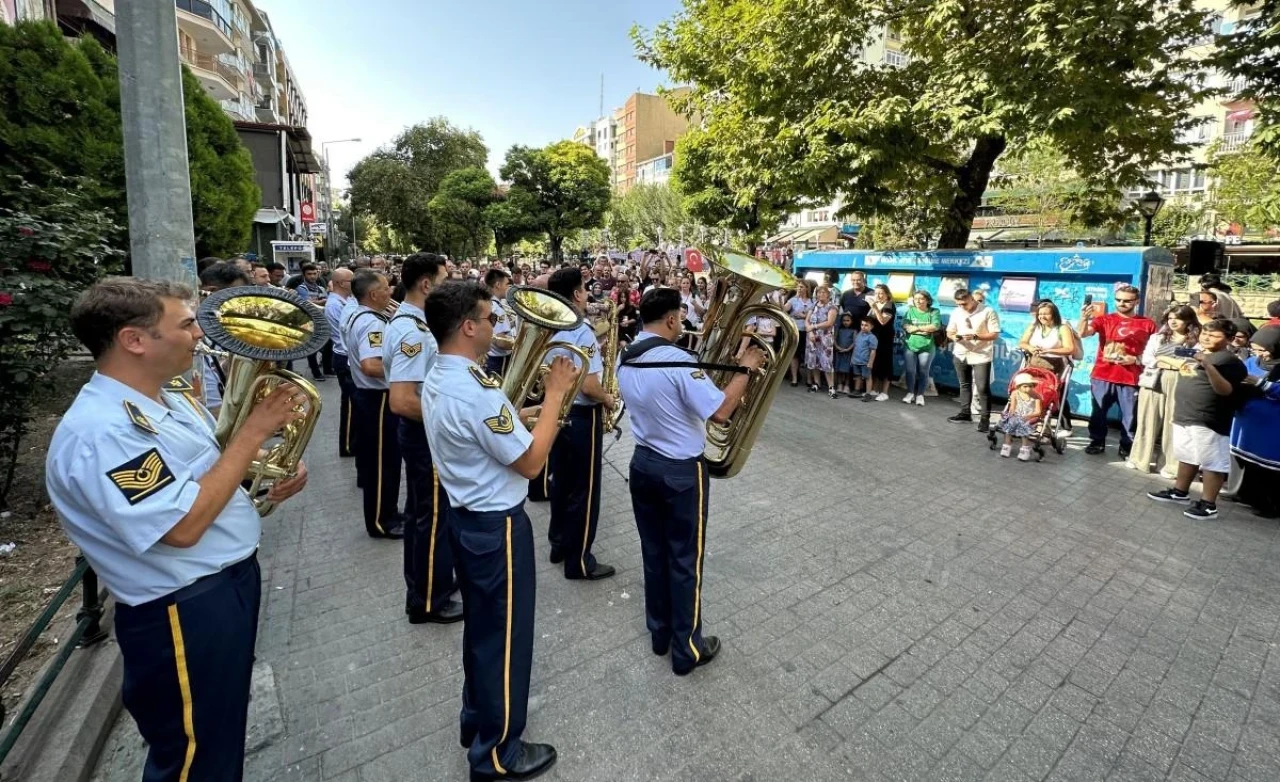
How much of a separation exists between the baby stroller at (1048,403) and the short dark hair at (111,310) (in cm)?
793

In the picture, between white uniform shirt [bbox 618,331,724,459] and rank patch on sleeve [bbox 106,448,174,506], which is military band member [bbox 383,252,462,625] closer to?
white uniform shirt [bbox 618,331,724,459]

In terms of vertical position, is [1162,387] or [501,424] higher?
[501,424]

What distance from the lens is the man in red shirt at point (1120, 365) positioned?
7.06 meters

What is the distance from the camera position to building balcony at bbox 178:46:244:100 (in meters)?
27.8

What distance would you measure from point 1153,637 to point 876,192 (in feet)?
29.7

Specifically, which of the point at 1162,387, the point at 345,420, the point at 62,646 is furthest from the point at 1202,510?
the point at 345,420

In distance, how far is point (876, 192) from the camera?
11.2m

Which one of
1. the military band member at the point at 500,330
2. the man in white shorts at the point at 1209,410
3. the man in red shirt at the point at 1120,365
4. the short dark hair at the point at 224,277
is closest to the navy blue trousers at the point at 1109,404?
the man in red shirt at the point at 1120,365

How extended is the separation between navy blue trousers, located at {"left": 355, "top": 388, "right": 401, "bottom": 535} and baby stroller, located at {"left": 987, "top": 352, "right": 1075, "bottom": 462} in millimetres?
6747

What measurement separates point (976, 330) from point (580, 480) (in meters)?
6.66

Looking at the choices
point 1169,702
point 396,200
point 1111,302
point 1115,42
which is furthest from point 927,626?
point 396,200

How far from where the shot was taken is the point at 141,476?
65.6 inches

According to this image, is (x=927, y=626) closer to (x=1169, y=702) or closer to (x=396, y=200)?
(x=1169, y=702)

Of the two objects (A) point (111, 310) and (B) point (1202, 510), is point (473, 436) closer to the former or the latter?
(A) point (111, 310)
